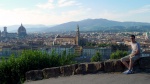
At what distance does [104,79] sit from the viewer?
19.0 ft

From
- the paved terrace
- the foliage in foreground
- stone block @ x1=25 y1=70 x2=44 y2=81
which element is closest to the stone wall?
stone block @ x1=25 y1=70 x2=44 y2=81

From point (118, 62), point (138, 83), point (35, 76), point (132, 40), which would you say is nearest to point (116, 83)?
point (138, 83)

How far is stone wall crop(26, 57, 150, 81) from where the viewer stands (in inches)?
240

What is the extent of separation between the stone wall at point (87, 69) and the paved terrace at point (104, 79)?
0.54ft

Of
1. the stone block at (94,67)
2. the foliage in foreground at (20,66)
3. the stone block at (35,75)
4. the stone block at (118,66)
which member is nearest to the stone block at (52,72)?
the stone block at (35,75)

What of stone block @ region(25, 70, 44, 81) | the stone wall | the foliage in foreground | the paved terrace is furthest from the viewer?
the foliage in foreground

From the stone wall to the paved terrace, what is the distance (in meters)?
0.16

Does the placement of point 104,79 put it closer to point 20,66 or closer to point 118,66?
point 118,66

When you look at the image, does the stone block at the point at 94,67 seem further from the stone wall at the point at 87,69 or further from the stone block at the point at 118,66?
the stone block at the point at 118,66

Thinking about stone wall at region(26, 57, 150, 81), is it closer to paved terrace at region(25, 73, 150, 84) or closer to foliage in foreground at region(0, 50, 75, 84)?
paved terrace at region(25, 73, 150, 84)

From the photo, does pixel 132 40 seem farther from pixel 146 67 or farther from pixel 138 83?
pixel 138 83

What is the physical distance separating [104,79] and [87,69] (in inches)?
30.2

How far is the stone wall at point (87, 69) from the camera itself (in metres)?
6.09

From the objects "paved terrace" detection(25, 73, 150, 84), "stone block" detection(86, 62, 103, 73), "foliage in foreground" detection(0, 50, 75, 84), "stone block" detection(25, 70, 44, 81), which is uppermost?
"stone block" detection(86, 62, 103, 73)
